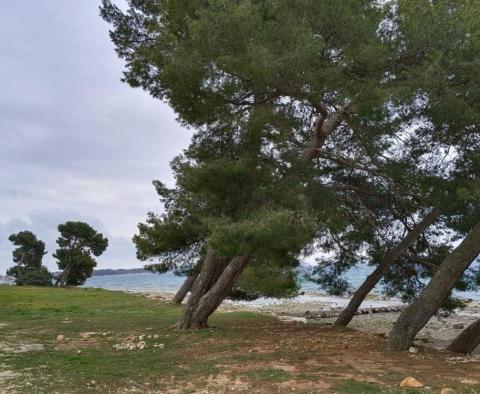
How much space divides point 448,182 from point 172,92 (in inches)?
214

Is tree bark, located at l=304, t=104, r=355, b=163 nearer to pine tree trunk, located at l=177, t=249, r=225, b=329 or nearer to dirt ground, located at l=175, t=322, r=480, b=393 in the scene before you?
pine tree trunk, located at l=177, t=249, r=225, b=329

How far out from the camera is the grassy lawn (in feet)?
22.2

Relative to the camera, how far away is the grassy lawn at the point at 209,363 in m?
6.76

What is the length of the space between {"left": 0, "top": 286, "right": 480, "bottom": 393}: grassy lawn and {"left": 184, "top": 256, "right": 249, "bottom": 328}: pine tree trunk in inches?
19.1

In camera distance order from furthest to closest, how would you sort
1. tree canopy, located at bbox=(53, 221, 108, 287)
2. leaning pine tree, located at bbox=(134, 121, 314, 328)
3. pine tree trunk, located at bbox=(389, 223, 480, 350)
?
tree canopy, located at bbox=(53, 221, 108, 287)
pine tree trunk, located at bbox=(389, 223, 480, 350)
leaning pine tree, located at bbox=(134, 121, 314, 328)

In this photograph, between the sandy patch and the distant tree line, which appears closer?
the sandy patch

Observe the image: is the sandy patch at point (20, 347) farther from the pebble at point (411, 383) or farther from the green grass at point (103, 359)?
the pebble at point (411, 383)

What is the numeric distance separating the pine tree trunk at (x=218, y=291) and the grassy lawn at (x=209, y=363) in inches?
19.1

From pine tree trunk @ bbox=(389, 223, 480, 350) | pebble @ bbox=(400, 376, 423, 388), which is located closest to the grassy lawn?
pebble @ bbox=(400, 376, 423, 388)

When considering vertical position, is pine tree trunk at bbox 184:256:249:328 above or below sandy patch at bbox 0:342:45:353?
above

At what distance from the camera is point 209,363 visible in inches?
327

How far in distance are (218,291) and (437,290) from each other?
4957 millimetres

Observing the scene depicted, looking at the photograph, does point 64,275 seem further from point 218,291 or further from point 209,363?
point 209,363

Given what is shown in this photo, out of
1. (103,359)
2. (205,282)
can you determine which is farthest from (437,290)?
(103,359)
